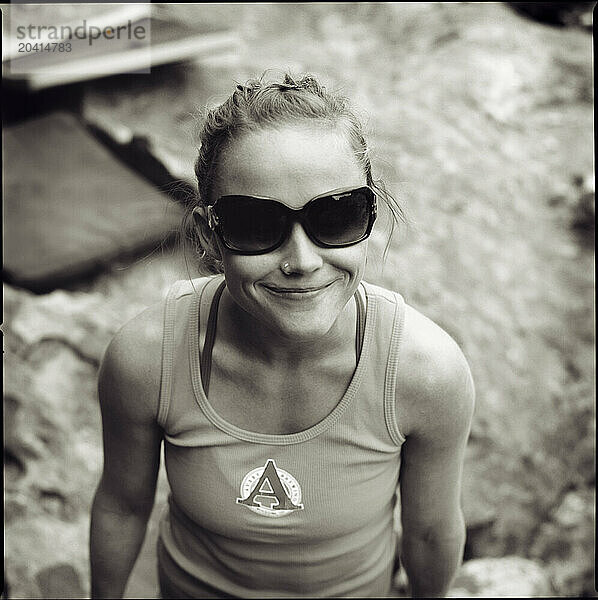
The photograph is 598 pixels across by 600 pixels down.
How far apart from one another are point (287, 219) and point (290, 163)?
93 millimetres

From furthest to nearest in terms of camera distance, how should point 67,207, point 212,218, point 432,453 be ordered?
point 67,207 < point 432,453 < point 212,218

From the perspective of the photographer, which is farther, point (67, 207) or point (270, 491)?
point (67, 207)

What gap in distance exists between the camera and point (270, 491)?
1612mm

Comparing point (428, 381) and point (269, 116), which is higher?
point (269, 116)

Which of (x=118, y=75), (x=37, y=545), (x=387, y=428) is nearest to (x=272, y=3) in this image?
(x=118, y=75)

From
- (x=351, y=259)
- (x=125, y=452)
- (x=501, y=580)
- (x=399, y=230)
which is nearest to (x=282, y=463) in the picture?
(x=125, y=452)

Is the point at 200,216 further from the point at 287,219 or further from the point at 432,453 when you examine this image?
the point at 432,453

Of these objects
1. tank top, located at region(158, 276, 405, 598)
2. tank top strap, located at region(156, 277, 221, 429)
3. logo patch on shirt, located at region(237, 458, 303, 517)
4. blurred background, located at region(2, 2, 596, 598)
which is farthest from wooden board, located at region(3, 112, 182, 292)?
logo patch on shirt, located at region(237, 458, 303, 517)

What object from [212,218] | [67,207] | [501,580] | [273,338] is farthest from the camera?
[67,207]

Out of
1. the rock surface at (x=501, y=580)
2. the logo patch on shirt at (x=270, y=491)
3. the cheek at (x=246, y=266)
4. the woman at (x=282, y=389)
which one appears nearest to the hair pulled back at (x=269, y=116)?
the woman at (x=282, y=389)

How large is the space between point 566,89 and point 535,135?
43 cm

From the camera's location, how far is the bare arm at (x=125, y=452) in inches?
62.4

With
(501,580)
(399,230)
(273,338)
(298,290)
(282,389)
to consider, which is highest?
(298,290)

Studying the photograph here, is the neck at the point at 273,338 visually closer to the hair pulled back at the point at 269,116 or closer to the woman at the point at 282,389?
the woman at the point at 282,389
